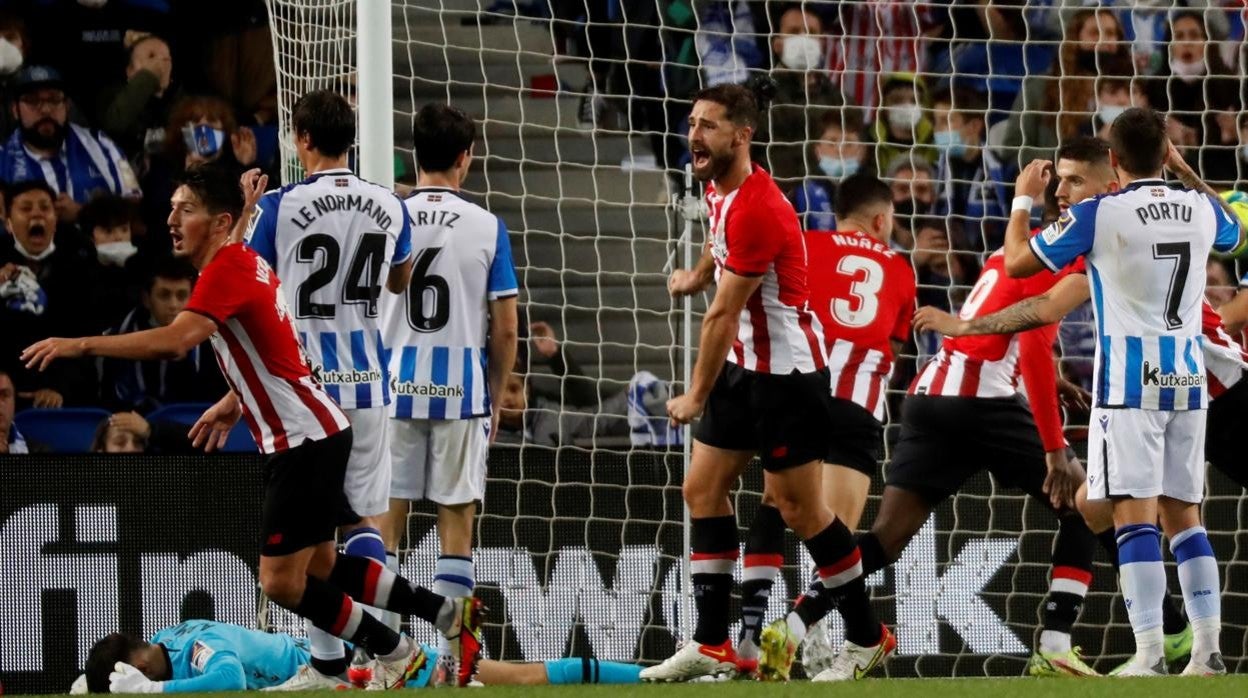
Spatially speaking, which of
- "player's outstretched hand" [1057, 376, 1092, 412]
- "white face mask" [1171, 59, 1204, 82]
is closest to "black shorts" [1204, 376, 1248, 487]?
"player's outstretched hand" [1057, 376, 1092, 412]

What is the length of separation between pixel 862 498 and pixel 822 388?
3.70ft

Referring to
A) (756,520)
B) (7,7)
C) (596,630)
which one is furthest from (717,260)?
(7,7)

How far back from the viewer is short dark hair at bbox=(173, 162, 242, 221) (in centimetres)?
545

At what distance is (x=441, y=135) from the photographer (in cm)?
648

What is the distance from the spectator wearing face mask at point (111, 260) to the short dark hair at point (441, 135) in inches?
148

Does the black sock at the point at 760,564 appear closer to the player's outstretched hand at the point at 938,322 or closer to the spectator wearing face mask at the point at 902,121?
the player's outstretched hand at the point at 938,322

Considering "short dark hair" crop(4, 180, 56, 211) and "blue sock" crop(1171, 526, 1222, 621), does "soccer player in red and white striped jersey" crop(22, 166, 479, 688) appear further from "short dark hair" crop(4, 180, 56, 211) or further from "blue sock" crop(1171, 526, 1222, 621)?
"short dark hair" crop(4, 180, 56, 211)

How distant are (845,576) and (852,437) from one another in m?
0.96

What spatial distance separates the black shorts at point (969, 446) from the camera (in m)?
7.04

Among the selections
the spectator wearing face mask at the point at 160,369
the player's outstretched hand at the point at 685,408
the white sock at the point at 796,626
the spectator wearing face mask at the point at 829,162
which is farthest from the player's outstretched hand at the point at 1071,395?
the spectator wearing face mask at the point at 160,369

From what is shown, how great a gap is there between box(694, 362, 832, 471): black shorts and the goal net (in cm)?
175

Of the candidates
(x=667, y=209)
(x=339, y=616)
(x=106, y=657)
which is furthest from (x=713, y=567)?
(x=667, y=209)

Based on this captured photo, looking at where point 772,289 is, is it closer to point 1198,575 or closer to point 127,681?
point 1198,575

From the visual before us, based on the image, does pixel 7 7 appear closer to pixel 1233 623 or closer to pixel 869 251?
pixel 869 251
